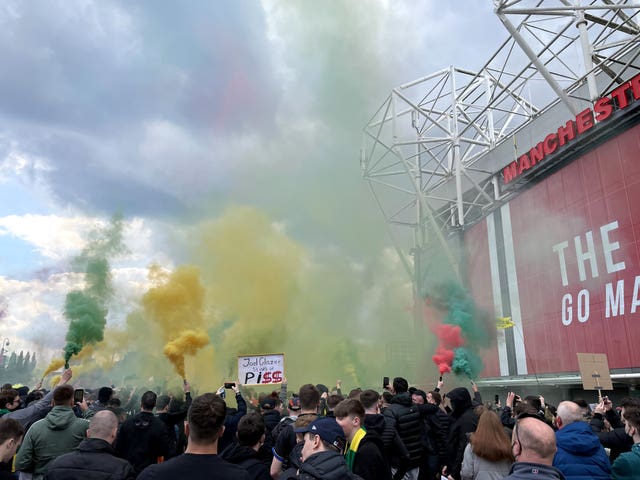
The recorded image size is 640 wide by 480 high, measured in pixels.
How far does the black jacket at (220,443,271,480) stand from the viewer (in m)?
3.72

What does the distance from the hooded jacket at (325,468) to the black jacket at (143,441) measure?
10.9ft

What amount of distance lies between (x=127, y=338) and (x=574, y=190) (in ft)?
71.7

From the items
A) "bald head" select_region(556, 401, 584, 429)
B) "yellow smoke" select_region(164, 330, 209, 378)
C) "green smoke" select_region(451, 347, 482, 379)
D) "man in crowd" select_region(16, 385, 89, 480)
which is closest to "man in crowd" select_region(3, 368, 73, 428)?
"man in crowd" select_region(16, 385, 89, 480)

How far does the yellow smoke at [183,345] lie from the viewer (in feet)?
52.2

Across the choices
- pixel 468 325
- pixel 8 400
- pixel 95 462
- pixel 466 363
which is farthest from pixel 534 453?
pixel 468 325

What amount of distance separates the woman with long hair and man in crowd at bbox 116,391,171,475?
351cm

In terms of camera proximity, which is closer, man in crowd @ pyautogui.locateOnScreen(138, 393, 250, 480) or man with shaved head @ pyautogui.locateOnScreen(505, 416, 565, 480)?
man in crowd @ pyautogui.locateOnScreen(138, 393, 250, 480)

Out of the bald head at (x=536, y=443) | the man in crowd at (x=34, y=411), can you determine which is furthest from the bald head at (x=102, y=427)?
the bald head at (x=536, y=443)

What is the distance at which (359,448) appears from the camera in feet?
13.4

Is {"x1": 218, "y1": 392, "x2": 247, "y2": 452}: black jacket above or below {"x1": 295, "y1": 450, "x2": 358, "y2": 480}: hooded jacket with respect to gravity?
below

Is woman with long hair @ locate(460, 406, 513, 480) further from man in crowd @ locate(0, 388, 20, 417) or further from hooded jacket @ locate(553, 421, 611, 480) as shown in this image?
man in crowd @ locate(0, 388, 20, 417)

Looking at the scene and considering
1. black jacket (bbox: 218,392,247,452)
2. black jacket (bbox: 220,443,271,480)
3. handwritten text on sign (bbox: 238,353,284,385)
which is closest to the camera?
black jacket (bbox: 220,443,271,480)

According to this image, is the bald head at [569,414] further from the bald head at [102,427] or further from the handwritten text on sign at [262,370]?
the handwritten text on sign at [262,370]

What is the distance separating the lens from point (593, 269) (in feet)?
57.1
